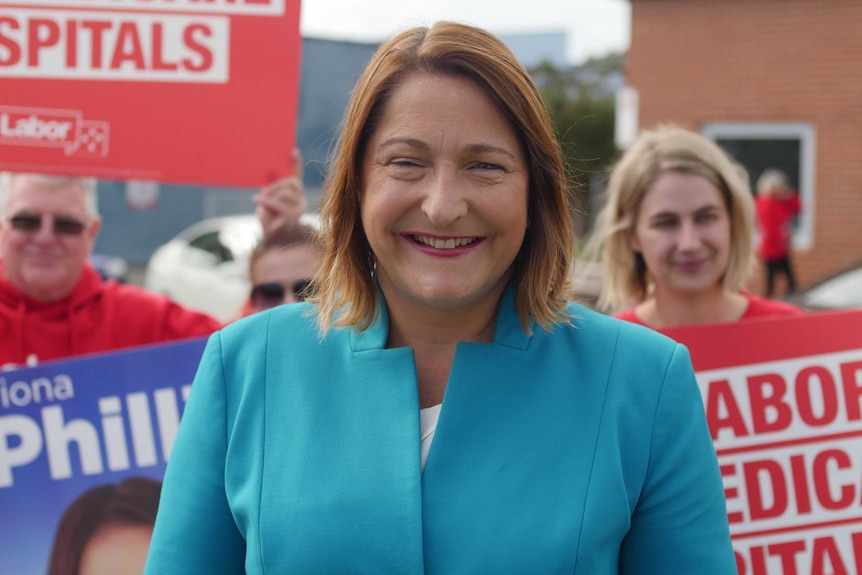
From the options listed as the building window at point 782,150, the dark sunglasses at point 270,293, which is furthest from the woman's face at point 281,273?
the building window at point 782,150

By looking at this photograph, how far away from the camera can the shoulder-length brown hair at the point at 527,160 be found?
1.71 metres

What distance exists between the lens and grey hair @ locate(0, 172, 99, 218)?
328cm

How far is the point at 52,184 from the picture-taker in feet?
10.8

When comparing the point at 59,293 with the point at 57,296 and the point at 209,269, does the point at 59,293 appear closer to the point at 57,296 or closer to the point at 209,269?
the point at 57,296

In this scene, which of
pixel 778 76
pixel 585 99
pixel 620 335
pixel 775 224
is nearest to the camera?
pixel 620 335

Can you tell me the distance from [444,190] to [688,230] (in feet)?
5.27

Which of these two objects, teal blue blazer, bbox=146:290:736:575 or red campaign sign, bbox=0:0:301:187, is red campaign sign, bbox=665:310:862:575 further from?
red campaign sign, bbox=0:0:301:187

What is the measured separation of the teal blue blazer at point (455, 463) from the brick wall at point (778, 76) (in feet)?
39.3

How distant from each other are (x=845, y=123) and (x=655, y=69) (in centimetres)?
255

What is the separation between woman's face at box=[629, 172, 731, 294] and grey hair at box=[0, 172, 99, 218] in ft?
5.66

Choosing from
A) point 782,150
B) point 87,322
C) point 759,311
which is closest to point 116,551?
point 87,322

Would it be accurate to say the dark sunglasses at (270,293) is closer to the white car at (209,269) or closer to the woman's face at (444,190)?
the woman's face at (444,190)

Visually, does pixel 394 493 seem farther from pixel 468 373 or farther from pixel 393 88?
pixel 393 88

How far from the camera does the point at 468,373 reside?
5.86 feet
